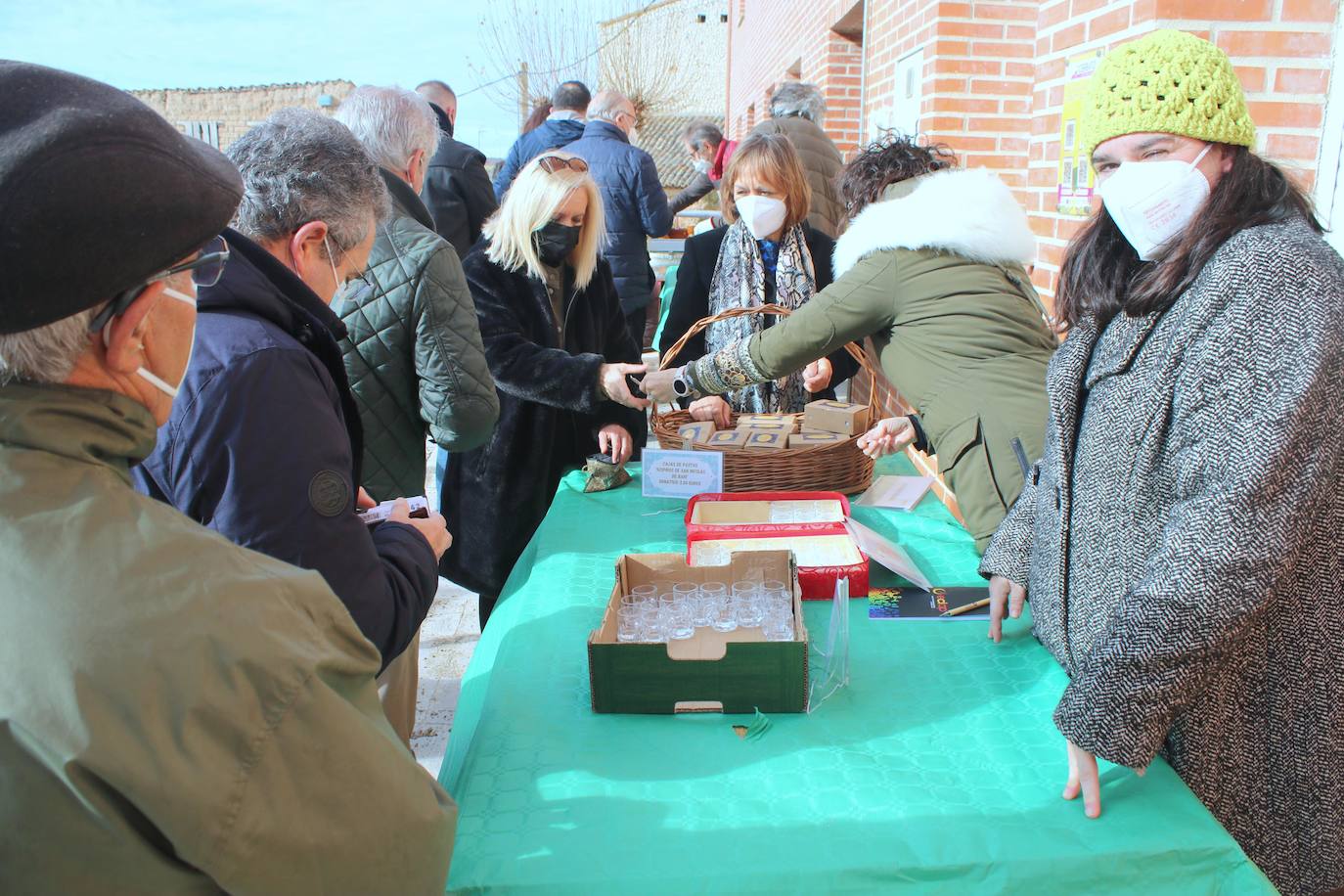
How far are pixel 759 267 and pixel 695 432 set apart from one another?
1.13m

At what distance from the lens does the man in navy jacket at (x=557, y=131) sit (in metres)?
5.91

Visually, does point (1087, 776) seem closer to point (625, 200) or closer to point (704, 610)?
point (704, 610)

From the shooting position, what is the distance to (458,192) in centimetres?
510

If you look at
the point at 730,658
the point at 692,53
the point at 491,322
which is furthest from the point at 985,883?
the point at 692,53

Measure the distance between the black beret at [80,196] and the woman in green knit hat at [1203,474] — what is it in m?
1.09

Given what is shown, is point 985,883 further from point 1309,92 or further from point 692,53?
point 692,53

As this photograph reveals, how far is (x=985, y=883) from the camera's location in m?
1.15

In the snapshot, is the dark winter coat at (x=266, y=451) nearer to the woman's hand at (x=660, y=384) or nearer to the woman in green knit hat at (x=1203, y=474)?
the woman in green knit hat at (x=1203, y=474)

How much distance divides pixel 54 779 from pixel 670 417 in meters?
2.20

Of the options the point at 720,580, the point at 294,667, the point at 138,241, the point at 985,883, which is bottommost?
the point at 985,883

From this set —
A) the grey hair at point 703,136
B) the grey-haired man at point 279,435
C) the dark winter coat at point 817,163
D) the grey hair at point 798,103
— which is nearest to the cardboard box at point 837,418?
the grey-haired man at point 279,435

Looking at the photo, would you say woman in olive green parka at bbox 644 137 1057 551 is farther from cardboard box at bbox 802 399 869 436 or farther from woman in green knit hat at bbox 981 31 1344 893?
woman in green knit hat at bbox 981 31 1344 893

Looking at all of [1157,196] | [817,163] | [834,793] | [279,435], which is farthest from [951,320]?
[817,163]

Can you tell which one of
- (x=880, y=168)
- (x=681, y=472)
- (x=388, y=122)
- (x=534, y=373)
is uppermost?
(x=388, y=122)
